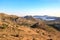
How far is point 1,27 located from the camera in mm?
16219

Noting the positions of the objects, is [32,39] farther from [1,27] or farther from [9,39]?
[1,27]

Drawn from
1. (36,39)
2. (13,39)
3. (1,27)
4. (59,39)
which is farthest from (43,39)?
(1,27)

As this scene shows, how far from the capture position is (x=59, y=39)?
55.9 feet

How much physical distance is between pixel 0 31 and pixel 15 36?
2057 mm

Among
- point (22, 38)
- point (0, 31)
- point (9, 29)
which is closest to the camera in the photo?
point (22, 38)

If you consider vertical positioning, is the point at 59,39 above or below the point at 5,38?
below

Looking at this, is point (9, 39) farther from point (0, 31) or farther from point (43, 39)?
point (43, 39)

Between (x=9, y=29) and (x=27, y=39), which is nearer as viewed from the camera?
(x=27, y=39)

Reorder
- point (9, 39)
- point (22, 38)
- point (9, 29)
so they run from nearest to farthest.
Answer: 1. point (9, 39)
2. point (22, 38)
3. point (9, 29)

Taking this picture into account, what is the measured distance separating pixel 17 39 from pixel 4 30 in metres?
3.15

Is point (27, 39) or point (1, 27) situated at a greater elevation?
Result: point (1, 27)

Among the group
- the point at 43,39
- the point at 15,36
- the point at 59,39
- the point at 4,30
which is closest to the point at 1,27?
the point at 4,30

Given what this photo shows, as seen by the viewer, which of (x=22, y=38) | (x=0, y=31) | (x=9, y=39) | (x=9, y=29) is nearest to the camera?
(x=9, y=39)

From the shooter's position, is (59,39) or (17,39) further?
(59,39)
